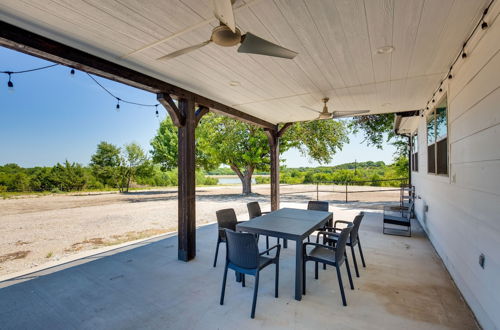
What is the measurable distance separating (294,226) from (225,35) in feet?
7.02

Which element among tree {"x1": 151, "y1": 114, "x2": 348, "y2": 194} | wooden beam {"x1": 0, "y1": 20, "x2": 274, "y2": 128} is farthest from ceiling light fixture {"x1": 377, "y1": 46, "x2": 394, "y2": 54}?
tree {"x1": 151, "y1": 114, "x2": 348, "y2": 194}

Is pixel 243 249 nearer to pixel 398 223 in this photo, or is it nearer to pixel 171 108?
pixel 171 108

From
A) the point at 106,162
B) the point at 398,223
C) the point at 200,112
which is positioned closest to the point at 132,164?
the point at 106,162

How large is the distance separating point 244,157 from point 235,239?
10287mm

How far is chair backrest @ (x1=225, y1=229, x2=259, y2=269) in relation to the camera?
2002mm

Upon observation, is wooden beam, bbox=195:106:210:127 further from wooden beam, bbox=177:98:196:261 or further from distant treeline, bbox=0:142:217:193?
distant treeline, bbox=0:142:217:193

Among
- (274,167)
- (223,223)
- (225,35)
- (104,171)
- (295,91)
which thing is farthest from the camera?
(104,171)

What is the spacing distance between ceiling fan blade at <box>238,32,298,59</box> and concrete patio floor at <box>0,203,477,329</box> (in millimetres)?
2215

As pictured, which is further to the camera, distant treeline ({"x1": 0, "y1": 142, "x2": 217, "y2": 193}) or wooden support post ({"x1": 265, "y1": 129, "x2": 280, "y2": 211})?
distant treeline ({"x1": 0, "y1": 142, "x2": 217, "y2": 193})

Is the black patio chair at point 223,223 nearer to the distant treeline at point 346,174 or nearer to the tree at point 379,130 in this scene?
the tree at point 379,130

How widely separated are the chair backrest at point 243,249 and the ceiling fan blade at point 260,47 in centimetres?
151

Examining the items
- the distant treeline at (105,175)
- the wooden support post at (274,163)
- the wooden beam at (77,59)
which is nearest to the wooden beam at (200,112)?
the wooden beam at (77,59)

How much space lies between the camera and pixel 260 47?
1.62 meters

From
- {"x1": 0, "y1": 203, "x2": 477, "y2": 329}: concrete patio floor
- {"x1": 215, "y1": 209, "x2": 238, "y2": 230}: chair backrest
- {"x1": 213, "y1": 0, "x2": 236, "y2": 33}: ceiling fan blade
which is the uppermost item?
{"x1": 213, "y1": 0, "x2": 236, "y2": 33}: ceiling fan blade
